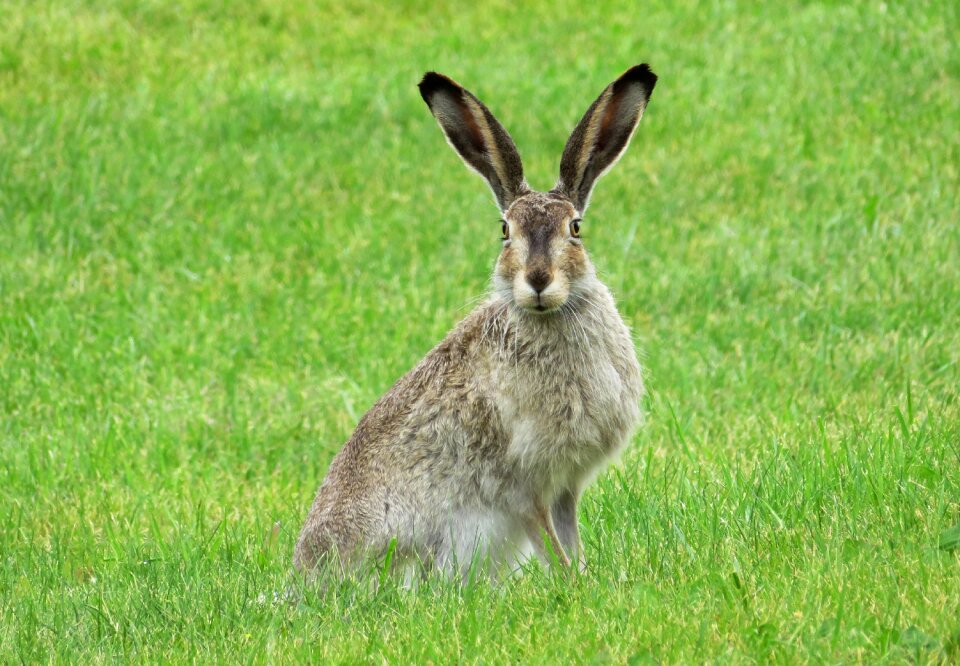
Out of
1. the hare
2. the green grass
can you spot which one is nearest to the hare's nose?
the hare

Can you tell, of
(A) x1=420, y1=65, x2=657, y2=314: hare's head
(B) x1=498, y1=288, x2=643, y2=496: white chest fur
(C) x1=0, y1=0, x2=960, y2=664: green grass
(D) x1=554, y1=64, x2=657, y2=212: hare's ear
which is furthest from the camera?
(D) x1=554, y1=64, x2=657, y2=212: hare's ear

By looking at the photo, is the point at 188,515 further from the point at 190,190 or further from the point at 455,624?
the point at 190,190

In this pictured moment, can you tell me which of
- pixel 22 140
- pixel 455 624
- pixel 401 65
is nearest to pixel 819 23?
pixel 401 65

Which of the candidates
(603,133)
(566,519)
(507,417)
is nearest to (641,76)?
(603,133)

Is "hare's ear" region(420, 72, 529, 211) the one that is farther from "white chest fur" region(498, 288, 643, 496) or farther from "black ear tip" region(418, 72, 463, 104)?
"white chest fur" region(498, 288, 643, 496)

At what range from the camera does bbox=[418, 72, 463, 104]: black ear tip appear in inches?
204

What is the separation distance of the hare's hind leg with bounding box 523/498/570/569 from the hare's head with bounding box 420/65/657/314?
77 cm

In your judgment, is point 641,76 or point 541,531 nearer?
point 541,531

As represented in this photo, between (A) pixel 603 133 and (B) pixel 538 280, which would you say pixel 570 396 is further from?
(A) pixel 603 133

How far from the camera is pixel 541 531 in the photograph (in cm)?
495

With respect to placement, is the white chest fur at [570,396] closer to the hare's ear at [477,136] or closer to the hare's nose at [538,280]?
the hare's nose at [538,280]

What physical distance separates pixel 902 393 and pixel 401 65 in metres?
7.31

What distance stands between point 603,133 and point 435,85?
0.68 meters

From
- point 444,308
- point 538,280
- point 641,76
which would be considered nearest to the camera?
point 538,280
